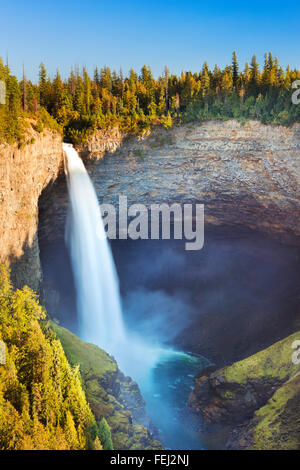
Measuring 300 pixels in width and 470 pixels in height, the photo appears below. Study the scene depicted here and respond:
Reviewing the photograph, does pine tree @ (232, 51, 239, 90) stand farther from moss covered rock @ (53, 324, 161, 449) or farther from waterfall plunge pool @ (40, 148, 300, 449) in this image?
moss covered rock @ (53, 324, 161, 449)

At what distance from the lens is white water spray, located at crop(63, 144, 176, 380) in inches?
1110

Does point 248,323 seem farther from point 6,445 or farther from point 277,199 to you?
point 6,445

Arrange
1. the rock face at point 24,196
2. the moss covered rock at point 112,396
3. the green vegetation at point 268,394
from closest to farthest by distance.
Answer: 1. the moss covered rock at point 112,396
2. the green vegetation at point 268,394
3. the rock face at point 24,196

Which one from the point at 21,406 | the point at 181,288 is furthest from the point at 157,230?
the point at 21,406

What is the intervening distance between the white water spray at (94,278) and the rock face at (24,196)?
2810 mm

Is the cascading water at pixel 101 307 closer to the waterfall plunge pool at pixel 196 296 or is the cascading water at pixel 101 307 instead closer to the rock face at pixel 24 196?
the waterfall plunge pool at pixel 196 296

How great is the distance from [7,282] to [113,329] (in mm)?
16131

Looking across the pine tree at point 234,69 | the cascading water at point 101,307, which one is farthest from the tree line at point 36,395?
the pine tree at point 234,69

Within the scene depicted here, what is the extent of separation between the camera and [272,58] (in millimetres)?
34031

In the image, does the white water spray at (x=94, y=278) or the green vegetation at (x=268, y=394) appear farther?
the white water spray at (x=94, y=278)

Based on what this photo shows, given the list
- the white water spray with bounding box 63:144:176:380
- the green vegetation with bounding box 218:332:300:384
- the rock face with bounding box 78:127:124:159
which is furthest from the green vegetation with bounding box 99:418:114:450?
the rock face with bounding box 78:127:124:159

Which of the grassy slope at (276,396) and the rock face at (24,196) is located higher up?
the rock face at (24,196)

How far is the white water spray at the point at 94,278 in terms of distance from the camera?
28203mm
